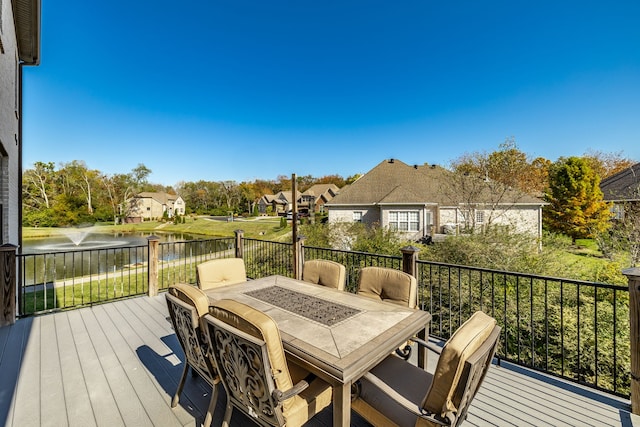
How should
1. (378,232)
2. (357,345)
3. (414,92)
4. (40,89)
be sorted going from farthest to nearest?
(40,89), (414,92), (378,232), (357,345)

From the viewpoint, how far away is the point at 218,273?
3.21 metres

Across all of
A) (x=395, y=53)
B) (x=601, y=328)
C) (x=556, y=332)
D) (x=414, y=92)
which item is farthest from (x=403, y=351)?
(x=414, y=92)

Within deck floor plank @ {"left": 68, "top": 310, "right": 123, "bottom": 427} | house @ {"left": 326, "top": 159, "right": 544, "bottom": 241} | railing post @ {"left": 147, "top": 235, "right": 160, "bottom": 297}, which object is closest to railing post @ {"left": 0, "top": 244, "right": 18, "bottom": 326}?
deck floor plank @ {"left": 68, "top": 310, "right": 123, "bottom": 427}

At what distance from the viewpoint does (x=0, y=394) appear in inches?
86.4

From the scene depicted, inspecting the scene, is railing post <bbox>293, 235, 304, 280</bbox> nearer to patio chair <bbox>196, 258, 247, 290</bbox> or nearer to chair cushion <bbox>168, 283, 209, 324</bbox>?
patio chair <bbox>196, 258, 247, 290</bbox>

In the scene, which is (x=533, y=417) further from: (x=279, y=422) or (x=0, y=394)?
(x=0, y=394)

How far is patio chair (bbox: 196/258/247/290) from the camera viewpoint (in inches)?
121

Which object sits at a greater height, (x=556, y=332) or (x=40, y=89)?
(x=40, y=89)

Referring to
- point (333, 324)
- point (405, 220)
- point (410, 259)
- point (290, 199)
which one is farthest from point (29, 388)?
point (290, 199)

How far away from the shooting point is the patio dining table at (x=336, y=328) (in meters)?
1.43

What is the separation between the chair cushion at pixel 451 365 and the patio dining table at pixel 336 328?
0.35 metres

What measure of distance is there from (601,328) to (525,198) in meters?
12.5

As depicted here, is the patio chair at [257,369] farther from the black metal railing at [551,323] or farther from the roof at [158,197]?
the roof at [158,197]

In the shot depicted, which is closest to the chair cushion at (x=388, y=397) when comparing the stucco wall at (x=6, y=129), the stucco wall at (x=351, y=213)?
the stucco wall at (x=6, y=129)
